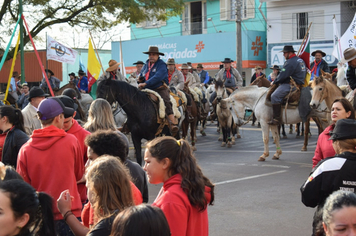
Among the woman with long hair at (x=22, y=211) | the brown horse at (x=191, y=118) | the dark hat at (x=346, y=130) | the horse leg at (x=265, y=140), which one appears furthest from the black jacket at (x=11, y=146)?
the brown horse at (x=191, y=118)

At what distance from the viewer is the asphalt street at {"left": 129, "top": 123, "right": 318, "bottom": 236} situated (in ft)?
23.5

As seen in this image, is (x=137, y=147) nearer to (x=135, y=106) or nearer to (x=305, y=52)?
(x=135, y=106)

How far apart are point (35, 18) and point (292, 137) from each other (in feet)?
37.9

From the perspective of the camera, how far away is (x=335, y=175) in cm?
414

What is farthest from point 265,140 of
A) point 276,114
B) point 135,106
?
point 135,106

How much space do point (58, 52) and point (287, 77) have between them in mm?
9140

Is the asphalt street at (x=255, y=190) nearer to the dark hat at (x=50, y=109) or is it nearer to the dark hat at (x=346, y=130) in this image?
the dark hat at (x=346, y=130)

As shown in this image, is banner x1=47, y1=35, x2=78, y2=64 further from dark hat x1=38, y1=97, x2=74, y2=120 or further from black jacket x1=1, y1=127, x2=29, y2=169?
dark hat x1=38, y1=97, x2=74, y2=120

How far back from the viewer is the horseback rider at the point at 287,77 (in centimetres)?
1290

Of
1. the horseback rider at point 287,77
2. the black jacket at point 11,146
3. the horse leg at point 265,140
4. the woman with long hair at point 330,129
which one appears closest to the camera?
the woman with long hair at point 330,129

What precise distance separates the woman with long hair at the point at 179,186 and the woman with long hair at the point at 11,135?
8.34 ft

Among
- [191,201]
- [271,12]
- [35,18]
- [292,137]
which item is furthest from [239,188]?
[271,12]

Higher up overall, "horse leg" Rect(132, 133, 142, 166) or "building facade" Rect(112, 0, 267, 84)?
"building facade" Rect(112, 0, 267, 84)

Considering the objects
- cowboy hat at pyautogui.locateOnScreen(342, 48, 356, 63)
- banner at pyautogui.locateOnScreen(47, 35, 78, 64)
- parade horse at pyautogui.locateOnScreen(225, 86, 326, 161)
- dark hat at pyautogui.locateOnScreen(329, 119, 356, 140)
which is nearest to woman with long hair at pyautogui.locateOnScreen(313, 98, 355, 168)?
dark hat at pyautogui.locateOnScreen(329, 119, 356, 140)
